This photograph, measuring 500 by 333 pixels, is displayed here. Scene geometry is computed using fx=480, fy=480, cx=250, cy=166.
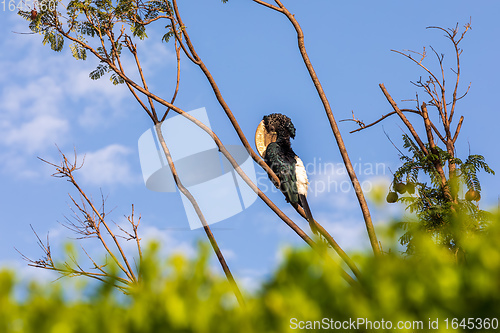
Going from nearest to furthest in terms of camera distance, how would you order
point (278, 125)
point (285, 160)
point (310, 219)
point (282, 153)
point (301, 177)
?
point (310, 219), point (301, 177), point (285, 160), point (282, 153), point (278, 125)

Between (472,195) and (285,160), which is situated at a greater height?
(285,160)

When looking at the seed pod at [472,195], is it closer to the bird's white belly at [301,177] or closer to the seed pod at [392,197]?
the seed pod at [392,197]

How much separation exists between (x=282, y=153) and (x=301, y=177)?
0.48 metres

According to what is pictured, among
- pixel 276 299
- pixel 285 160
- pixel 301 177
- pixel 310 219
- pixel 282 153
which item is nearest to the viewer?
pixel 276 299

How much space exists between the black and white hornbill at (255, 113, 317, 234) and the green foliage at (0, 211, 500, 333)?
3750mm

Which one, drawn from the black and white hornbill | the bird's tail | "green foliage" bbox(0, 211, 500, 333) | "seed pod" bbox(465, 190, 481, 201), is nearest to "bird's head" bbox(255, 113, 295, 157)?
the black and white hornbill

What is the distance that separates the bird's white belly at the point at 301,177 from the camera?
544 cm

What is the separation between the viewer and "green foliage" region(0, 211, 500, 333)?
1397 millimetres

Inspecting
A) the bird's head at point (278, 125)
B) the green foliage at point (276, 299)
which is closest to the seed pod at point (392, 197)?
the bird's head at point (278, 125)

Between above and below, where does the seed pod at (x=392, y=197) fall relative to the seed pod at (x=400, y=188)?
below

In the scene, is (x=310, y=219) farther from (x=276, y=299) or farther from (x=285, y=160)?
(x=276, y=299)

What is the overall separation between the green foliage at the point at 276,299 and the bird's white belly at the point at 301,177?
378cm

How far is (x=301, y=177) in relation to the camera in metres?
5.63

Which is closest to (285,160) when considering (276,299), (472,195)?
(472,195)
